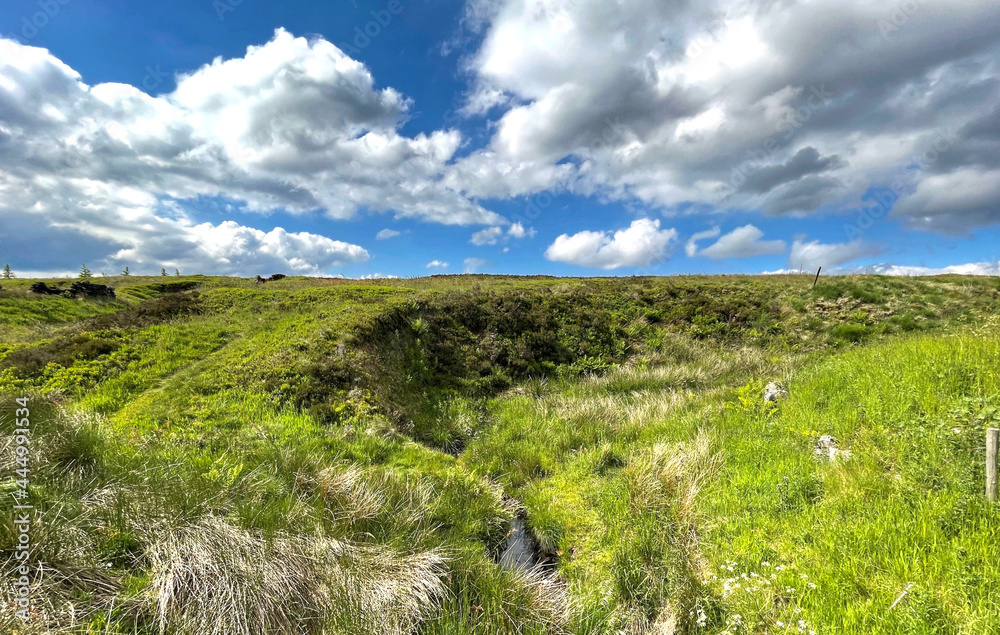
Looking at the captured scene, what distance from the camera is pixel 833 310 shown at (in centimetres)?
1970

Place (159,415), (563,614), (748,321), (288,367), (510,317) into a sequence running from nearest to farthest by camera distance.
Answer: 1. (563,614)
2. (159,415)
3. (288,367)
4. (510,317)
5. (748,321)

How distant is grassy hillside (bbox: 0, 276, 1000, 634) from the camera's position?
11.3 feet

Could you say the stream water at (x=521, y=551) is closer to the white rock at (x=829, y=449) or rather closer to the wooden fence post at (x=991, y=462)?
the white rock at (x=829, y=449)

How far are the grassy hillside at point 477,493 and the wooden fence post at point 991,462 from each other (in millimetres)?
239

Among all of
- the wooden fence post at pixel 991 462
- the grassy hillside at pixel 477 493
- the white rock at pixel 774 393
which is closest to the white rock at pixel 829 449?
the grassy hillside at pixel 477 493

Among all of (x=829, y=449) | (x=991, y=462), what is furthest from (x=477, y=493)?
(x=991, y=462)

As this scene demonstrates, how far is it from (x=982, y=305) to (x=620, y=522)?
25315 millimetres

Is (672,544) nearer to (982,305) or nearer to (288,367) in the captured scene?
(288,367)

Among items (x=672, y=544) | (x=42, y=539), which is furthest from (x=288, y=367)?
(x=672, y=544)

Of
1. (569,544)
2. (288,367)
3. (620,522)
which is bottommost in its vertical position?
(569,544)

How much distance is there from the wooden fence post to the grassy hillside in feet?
0.79

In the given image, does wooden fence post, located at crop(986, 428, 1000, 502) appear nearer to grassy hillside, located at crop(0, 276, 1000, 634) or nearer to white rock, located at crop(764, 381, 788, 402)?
grassy hillside, located at crop(0, 276, 1000, 634)

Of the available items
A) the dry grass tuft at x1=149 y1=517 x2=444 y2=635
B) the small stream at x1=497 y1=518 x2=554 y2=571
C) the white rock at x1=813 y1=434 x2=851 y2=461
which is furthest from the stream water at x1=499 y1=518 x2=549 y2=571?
the white rock at x1=813 y1=434 x2=851 y2=461

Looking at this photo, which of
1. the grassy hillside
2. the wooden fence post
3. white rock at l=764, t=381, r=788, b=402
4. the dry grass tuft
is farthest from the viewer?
white rock at l=764, t=381, r=788, b=402
